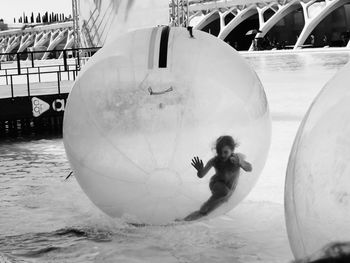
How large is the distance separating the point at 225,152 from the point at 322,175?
2.25 m

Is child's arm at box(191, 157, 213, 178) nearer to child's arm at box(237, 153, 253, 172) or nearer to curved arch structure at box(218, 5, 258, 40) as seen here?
child's arm at box(237, 153, 253, 172)

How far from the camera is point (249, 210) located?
18.9ft

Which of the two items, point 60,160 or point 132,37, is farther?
point 60,160

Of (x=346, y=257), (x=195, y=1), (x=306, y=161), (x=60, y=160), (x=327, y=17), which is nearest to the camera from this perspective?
(x=346, y=257)

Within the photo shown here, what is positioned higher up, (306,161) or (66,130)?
(306,161)

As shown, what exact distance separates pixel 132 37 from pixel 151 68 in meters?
0.44

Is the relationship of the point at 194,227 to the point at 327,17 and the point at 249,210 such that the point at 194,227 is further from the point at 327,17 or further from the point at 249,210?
the point at 327,17

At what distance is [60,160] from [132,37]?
4914mm

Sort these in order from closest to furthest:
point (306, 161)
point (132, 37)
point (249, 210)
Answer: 1. point (306, 161)
2. point (132, 37)
3. point (249, 210)

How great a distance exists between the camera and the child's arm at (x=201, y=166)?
4500 millimetres

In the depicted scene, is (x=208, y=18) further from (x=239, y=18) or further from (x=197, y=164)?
(x=197, y=164)

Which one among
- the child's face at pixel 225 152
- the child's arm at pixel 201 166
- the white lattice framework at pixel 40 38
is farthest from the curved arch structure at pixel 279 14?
the child's arm at pixel 201 166

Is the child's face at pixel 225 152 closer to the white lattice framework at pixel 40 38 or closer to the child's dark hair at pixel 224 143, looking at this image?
the child's dark hair at pixel 224 143

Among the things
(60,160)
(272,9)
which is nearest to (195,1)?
(272,9)
